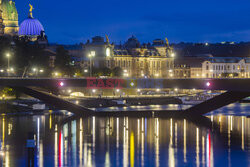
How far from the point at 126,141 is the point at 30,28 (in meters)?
146

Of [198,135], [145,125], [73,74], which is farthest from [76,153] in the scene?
[73,74]

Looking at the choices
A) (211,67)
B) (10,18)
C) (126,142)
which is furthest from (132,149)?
(10,18)

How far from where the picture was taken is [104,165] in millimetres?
44406

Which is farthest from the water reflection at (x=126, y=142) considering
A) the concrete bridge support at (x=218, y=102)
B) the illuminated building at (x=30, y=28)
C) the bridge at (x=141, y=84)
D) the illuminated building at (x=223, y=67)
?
the illuminated building at (x=30, y=28)

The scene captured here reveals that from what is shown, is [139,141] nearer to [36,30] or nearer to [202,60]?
[202,60]

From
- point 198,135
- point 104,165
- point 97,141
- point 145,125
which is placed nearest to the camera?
point 104,165

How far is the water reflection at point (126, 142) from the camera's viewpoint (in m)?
46.3

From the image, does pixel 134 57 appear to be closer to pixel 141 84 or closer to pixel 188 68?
pixel 188 68

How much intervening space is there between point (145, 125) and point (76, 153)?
21.4 metres

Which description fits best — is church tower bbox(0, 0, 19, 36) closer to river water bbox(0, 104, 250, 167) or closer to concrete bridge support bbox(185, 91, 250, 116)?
river water bbox(0, 104, 250, 167)

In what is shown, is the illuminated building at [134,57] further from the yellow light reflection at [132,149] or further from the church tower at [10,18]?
the yellow light reflection at [132,149]

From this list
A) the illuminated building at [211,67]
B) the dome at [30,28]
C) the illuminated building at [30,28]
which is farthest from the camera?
the dome at [30,28]

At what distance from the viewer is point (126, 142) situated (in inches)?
2190

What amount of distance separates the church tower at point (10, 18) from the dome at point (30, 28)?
251cm
